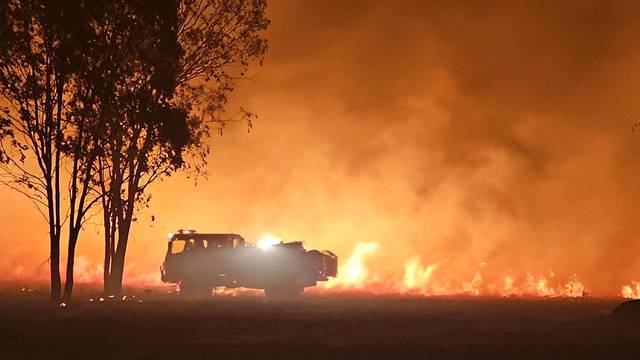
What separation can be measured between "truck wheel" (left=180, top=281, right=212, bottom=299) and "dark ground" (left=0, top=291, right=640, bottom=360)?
1265 centimetres

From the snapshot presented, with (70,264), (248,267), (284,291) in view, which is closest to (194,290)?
(248,267)

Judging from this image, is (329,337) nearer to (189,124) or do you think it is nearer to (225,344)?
(225,344)

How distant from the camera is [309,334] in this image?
2050 centimetres

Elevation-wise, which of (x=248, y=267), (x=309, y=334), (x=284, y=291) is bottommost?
(x=309, y=334)

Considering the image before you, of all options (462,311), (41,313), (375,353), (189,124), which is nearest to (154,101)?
(189,124)

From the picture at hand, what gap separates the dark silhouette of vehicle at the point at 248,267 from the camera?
139 ft

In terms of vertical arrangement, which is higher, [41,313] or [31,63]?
[31,63]

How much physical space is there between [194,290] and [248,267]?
2665 millimetres

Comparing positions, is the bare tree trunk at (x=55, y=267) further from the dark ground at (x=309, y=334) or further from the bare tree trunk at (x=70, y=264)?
the dark ground at (x=309, y=334)

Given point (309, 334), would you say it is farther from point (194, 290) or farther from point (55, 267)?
point (194, 290)

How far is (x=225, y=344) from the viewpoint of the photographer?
18328mm

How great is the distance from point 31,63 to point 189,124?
7.35 m

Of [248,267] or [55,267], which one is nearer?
[55,267]

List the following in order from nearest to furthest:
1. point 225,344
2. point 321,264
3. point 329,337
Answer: point 225,344 < point 329,337 < point 321,264
